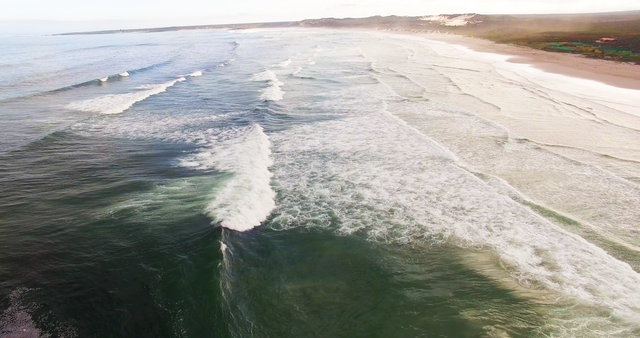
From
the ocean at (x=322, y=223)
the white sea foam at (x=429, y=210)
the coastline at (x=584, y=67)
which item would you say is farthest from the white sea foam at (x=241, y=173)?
the coastline at (x=584, y=67)

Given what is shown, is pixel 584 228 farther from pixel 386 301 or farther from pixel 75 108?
pixel 75 108

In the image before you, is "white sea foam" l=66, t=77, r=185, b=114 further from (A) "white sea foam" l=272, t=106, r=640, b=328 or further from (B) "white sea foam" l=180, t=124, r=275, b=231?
(A) "white sea foam" l=272, t=106, r=640, b=328

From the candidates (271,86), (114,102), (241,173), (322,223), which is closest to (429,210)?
(322,223)

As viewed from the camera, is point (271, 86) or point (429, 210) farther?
point (271, 86)

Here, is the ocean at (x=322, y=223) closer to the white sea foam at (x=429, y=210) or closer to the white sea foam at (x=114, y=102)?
the white sea foam at (x=429, y=210)

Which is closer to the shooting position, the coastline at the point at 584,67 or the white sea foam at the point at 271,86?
the white sea foam at the point at 271,86

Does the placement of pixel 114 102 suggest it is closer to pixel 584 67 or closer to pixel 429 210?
pixel 429 210
